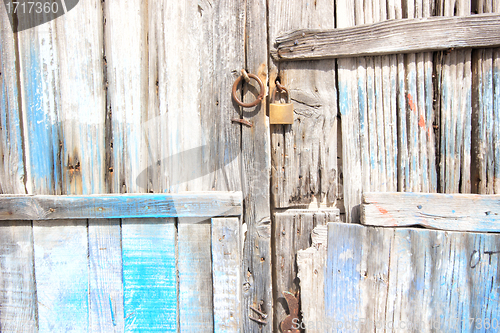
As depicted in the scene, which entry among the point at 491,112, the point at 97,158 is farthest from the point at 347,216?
the point at 97,158

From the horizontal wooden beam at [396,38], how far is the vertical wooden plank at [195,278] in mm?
906

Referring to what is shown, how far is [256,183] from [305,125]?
0.35 m

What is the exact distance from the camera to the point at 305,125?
1.28 meters

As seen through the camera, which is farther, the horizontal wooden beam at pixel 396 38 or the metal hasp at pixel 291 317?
the metal hasp at pixel 291 317

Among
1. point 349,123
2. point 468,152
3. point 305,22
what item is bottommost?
point 468,152

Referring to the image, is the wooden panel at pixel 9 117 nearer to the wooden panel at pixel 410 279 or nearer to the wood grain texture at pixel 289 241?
the wood grain texture at pixel 289 241

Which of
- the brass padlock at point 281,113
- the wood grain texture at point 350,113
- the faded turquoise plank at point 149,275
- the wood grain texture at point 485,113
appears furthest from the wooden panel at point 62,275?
the wood grain texture at point 485,113

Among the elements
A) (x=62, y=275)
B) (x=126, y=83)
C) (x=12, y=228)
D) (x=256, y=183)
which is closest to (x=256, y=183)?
(x=256, y=183)

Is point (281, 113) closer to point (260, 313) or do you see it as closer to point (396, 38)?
point (396, 38)

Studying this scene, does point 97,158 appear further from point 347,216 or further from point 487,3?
point 487,3

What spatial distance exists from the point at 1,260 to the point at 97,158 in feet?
2.22

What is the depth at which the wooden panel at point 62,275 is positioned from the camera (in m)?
1.28

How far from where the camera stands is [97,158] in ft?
4.26

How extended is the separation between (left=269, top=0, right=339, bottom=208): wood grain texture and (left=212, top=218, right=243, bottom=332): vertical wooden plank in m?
0.27
